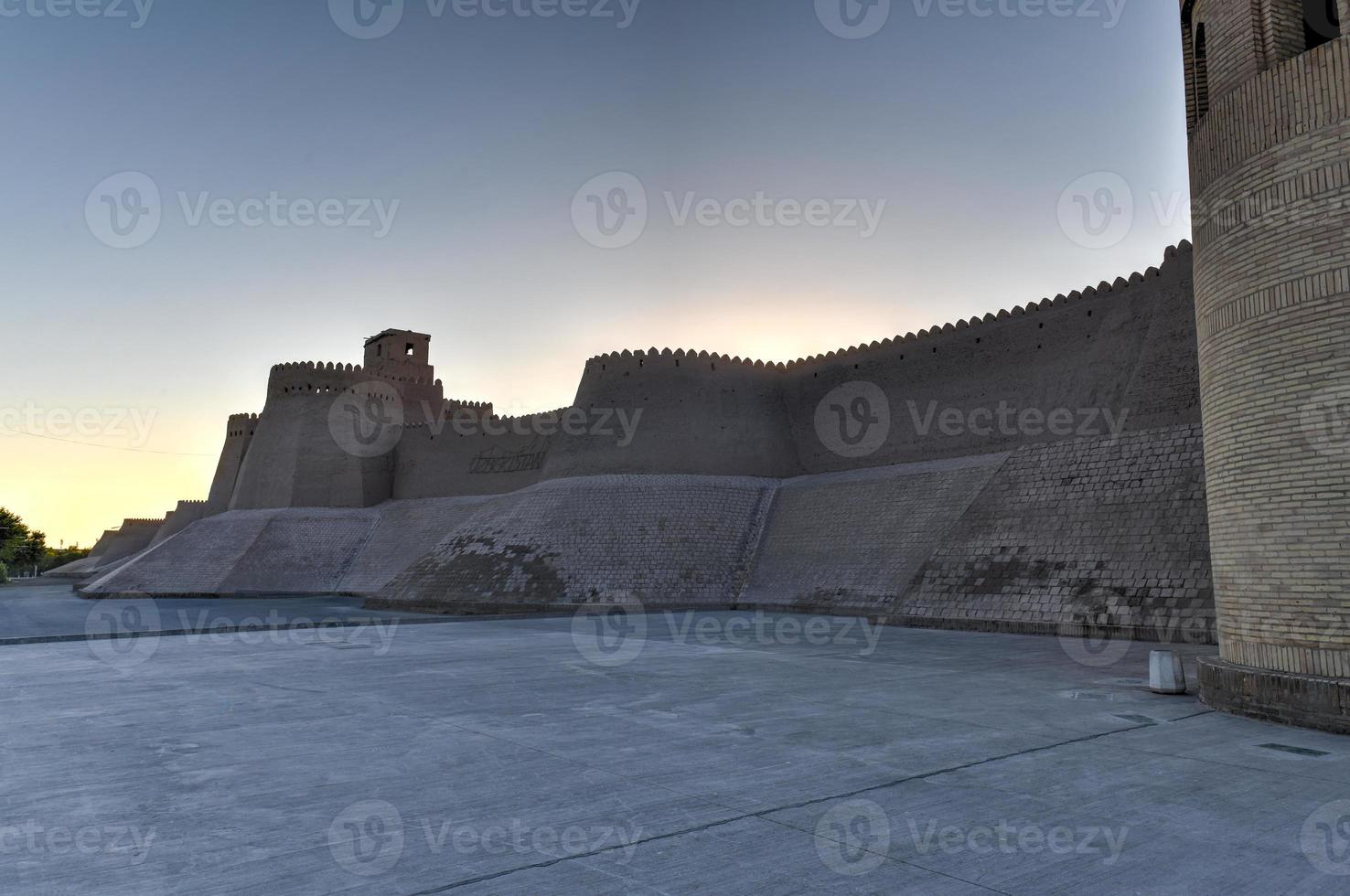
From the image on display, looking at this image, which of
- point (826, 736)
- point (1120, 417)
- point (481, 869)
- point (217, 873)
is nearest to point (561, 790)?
point (481, 869)

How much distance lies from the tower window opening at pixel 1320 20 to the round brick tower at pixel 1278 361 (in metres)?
0.97

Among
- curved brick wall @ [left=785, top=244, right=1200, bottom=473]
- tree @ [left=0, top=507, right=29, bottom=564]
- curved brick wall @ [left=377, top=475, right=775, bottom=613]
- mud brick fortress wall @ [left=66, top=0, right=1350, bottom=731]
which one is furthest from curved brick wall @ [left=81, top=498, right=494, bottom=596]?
tree @ [left=0, top=507, right=29, bottom=564]

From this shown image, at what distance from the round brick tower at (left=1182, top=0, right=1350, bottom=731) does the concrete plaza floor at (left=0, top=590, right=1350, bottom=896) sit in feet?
2.58

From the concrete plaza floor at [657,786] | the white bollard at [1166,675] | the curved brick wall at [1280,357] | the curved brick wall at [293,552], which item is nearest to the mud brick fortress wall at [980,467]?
the curved brick wall at [1280,357]

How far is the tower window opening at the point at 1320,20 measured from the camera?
9.34 m

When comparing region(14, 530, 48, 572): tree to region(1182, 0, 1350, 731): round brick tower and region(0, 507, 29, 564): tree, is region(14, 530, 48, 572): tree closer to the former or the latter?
region(0, 507, 29, 564): tree

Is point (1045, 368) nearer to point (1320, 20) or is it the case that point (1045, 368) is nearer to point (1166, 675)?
point (1320, 20)

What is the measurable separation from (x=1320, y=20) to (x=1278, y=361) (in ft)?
15.2

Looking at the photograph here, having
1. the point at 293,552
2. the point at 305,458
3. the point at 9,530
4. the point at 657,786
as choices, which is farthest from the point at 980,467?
the point at 9,530

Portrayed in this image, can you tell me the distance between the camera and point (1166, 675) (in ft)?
30.0

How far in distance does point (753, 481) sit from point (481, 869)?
2486 centimetres

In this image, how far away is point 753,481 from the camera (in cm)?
2844

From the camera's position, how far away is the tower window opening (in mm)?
9336

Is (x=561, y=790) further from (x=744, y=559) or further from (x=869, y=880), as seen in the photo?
(x=744, y=559)
